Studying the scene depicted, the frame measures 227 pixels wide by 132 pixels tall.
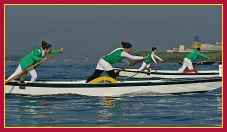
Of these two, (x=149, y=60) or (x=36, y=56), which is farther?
(x=149, y=60)

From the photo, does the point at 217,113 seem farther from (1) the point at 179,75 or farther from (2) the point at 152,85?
(1) the point at 179,75

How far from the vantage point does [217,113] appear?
13.3 m

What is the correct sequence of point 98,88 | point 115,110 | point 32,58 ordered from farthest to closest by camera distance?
point 98,88
point 32,58
point 115,110

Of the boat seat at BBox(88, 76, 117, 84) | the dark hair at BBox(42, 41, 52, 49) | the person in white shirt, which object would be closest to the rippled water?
the boat seat at BBox(88, 76, 117, 84)

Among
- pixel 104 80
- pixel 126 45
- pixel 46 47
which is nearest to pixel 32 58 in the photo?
pixel 46 47

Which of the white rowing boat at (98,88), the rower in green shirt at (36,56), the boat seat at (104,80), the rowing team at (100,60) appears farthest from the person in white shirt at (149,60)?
the rower in green shirt at (36,56)

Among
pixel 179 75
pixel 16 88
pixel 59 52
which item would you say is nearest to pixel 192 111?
pixel 59 52

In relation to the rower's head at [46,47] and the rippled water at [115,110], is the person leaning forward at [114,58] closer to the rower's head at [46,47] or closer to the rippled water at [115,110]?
the rippled water at [115,110]

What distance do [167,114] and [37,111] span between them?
3.89 metres

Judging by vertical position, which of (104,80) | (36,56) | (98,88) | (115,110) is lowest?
(115,110)

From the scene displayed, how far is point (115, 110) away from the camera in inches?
540

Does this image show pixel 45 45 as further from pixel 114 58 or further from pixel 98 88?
pixel 114 58

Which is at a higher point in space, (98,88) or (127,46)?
(127,46)

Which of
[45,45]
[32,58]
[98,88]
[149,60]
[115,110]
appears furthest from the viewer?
[149,60]
